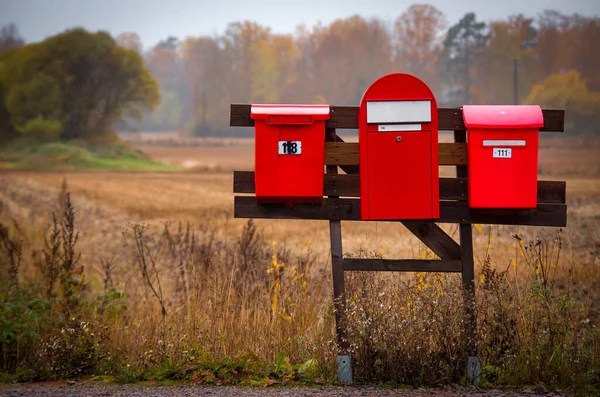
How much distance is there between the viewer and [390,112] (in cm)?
538

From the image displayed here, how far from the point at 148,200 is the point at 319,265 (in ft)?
53.3

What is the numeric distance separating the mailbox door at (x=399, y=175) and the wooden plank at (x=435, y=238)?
174 mm

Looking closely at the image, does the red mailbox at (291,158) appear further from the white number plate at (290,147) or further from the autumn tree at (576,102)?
the autumn tree at (576,102)

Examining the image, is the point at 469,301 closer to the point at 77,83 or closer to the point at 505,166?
the point at 505,166

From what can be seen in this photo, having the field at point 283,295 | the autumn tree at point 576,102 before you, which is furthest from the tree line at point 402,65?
the field at point 283,295

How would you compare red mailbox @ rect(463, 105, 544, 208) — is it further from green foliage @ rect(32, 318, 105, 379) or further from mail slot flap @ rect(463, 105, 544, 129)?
green foliage @ rect(32, 318, 105, 379)

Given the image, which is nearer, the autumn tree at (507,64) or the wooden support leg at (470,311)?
the wooden support leg at (470,311)

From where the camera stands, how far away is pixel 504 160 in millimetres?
5402

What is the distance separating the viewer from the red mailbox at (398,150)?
5.37 meters

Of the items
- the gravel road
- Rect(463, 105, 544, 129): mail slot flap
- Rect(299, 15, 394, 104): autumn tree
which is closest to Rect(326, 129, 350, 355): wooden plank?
the gravel road

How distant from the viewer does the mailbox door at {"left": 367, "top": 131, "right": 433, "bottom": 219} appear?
542 centimetres

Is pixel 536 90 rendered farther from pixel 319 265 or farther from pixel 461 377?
pixel 461 377

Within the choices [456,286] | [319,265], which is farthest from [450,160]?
[319,265]

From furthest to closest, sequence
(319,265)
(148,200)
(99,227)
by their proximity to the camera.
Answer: (148,200)
(99,227)
(319,265)
